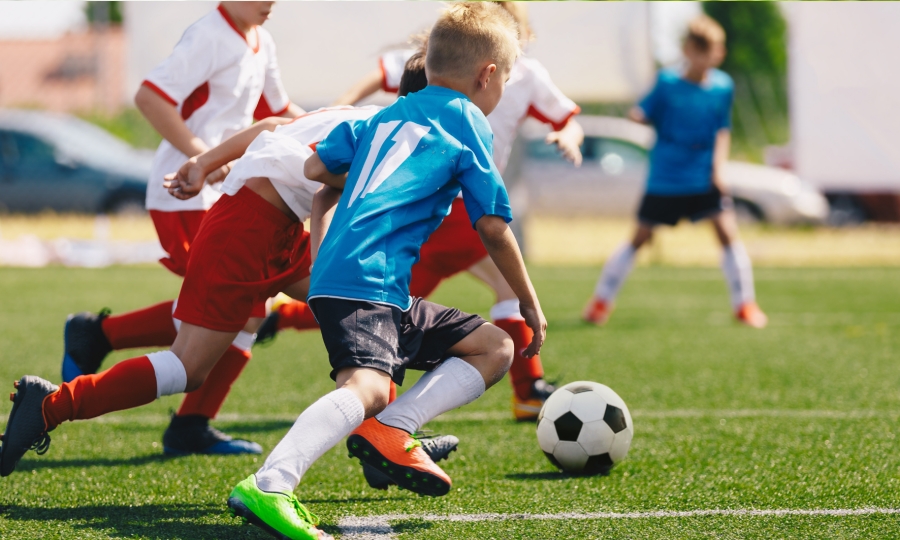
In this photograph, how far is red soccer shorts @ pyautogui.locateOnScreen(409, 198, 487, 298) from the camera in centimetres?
415

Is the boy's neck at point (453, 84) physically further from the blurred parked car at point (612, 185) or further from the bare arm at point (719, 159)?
the blurred parked car at point (612, 185)

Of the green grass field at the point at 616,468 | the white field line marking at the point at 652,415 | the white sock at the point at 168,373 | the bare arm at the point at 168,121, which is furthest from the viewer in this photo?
the white field line marking at the point at 652,415

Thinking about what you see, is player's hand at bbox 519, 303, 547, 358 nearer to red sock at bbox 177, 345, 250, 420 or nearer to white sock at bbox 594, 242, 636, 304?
red sock at bbox 177, 345, 250, 420

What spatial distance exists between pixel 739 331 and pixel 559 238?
5.77 m

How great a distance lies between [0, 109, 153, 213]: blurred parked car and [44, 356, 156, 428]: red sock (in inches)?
413

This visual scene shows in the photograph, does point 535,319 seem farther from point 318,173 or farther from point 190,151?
point 190,151

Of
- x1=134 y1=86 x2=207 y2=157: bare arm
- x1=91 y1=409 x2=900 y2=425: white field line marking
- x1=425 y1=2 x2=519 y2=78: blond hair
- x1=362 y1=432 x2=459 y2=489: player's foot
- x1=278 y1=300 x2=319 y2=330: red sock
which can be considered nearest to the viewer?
x1=425 y1=2 x2=519 y2=78: blond hair

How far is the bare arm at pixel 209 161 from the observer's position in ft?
9.83

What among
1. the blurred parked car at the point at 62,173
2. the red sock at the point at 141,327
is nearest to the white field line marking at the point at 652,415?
the red sock at the point at 141,327

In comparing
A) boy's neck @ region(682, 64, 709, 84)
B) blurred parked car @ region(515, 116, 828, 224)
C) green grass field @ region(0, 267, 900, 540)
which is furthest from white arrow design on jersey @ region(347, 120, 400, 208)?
blurred parked car @ region(515, 116, 828, 224)

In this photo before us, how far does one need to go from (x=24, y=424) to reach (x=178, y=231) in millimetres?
1058

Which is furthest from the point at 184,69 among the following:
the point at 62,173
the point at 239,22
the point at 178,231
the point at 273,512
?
the point at 62,173

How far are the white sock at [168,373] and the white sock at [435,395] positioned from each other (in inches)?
27.5

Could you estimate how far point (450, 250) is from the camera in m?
4.17
